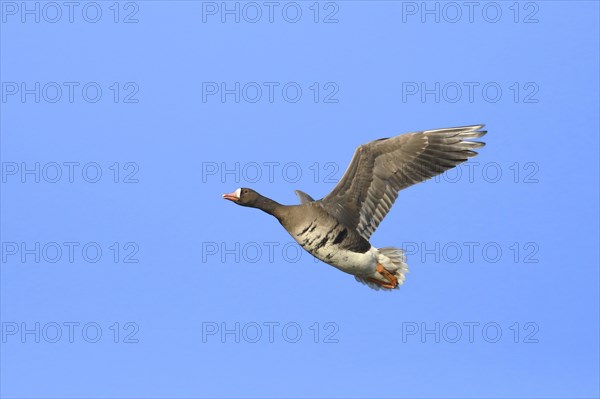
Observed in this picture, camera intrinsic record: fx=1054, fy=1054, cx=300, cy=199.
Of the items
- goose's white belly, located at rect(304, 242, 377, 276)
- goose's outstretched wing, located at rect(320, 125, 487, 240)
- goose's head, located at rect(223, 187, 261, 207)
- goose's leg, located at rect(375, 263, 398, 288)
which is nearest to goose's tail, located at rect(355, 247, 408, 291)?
goose's leg, located at rect(375, 263, 398, 288)

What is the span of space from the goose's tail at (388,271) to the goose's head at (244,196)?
7.20ft

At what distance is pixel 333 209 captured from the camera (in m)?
16.6

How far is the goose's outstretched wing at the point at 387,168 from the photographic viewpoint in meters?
16.4

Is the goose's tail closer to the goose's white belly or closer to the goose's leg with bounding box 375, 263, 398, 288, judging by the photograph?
the goose's leg with bounding box 375, 263, 398, 288

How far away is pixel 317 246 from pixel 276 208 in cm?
98

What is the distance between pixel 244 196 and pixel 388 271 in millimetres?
2642

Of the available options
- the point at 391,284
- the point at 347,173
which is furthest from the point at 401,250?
the point at 347,173

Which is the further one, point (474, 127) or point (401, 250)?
point (401, 250)

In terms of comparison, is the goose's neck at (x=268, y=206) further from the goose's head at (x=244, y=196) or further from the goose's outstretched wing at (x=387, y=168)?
the goose's outstretched wing at (x=387, y=168)

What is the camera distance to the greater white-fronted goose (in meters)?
16.2

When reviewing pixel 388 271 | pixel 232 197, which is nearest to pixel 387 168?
pixel 388 271

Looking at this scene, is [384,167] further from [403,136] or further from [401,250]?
[401,250]

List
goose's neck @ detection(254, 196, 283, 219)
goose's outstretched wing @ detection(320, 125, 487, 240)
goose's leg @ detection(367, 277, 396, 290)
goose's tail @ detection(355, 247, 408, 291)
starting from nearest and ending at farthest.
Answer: goose's outstretched wing @ detection(320, 125, 487, 240)
goose's neck @ detection(254, 196, 283, 219)
goose's tail @ detection(355, 247, 408, 291)
goose's leg @ detection(367, 277, 396, 290)

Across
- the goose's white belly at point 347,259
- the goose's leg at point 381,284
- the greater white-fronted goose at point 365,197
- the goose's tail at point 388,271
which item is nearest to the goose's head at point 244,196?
the greater white-fronted goose at point 365,197
